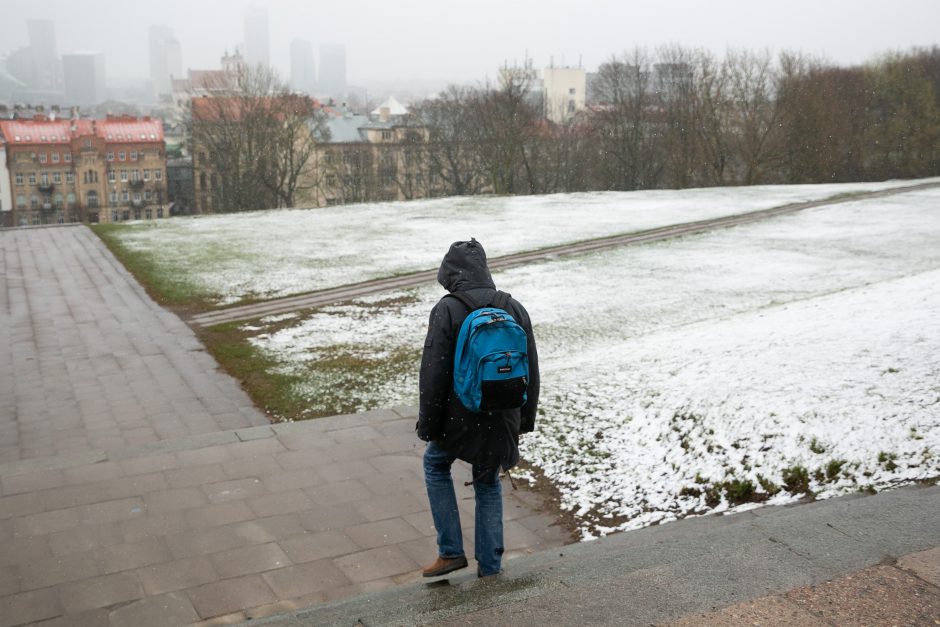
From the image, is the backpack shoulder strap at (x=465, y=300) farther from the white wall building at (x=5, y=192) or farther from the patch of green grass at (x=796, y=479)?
the white wall building at (x=5, y=192)

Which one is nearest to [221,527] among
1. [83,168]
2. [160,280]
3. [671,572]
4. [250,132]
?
[671,572]

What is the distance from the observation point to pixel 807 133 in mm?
44875

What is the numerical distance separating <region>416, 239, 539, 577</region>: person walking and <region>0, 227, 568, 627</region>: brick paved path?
3.06 ft

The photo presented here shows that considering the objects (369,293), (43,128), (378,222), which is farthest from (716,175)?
(43,128)

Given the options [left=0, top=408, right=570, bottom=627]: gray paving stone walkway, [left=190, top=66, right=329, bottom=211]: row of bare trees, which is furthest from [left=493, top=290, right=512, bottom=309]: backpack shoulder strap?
[left=190, top=66, right=329, bottom=211]: row of bare trees

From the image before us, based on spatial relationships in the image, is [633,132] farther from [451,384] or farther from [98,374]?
[451,384]

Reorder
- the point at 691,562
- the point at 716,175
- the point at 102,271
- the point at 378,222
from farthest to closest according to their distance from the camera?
the point at 716,175 < the point at 378,222 < the point at 102,271 < the point at 691,562

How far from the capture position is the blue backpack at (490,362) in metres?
4.07

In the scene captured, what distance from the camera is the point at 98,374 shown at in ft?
35.8

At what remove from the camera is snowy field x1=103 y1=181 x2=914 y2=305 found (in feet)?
63.6

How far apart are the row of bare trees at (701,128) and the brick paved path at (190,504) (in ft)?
138

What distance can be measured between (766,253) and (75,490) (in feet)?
58.1

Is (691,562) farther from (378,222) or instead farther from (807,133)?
(807,133)

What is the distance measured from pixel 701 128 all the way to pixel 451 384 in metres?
47.8
